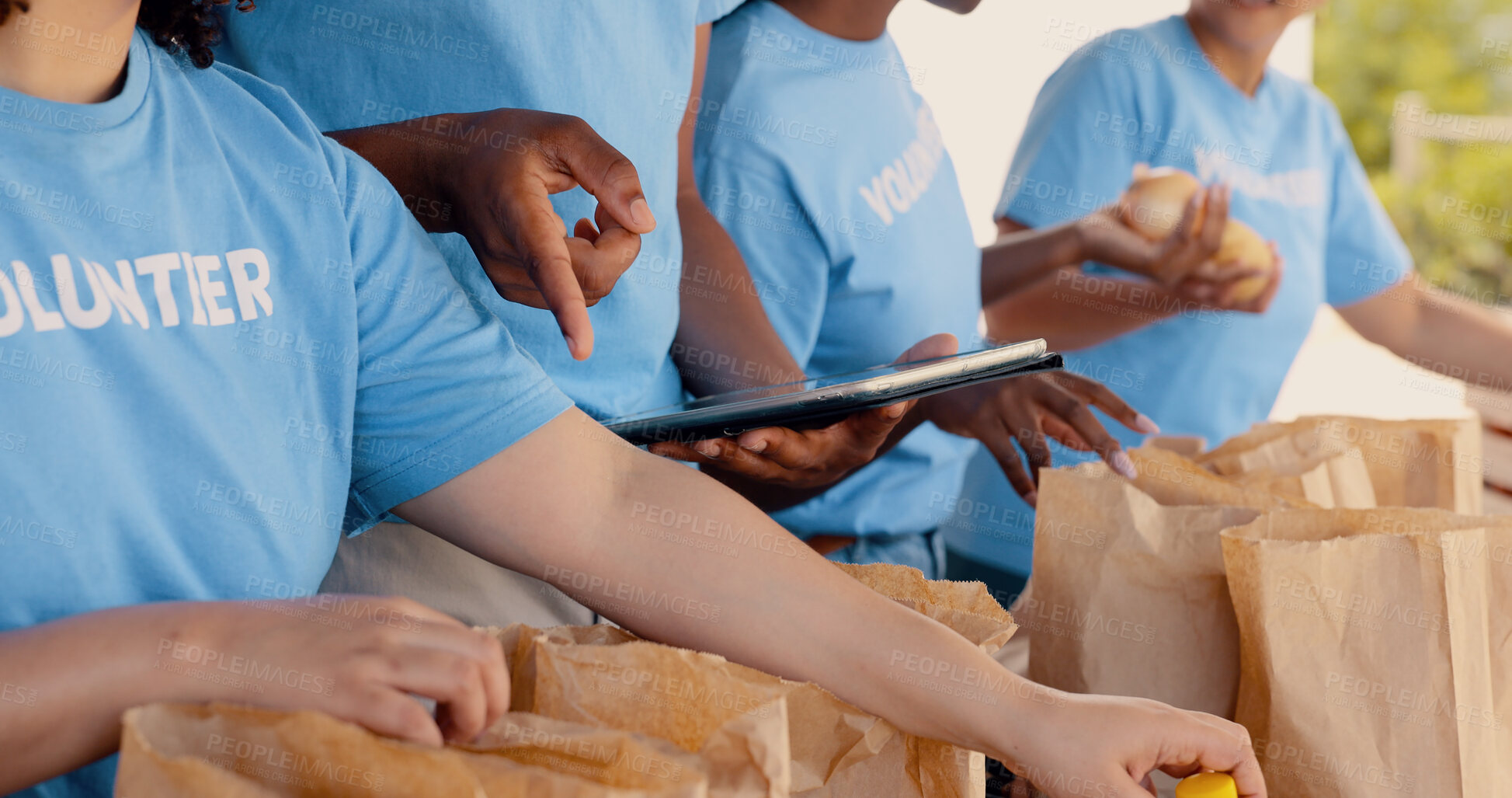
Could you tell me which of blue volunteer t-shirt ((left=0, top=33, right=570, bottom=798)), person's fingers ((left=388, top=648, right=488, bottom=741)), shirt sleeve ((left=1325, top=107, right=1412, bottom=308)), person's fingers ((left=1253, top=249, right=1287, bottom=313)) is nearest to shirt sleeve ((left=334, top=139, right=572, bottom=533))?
blue volunteer t-shirt ((left=0, top=33, right=570, bottom=798))

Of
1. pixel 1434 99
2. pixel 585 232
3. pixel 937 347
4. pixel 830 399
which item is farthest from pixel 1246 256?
pixel 1434 99

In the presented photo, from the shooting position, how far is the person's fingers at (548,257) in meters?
0.67

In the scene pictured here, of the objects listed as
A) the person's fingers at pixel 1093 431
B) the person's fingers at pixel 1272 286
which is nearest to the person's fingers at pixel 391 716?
the person's fingers at pixel 1093 431

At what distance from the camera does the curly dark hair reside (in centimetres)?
63

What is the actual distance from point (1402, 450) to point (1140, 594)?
16.4 inches

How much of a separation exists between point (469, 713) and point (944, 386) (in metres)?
0.43

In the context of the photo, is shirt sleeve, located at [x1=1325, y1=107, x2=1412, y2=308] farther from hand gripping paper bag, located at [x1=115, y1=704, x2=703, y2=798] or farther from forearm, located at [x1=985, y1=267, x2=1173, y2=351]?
hand gripping paper bag, located at [x1=115, y1=704, x2=703, y2=798]

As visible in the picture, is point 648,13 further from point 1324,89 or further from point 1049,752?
point 1324,89

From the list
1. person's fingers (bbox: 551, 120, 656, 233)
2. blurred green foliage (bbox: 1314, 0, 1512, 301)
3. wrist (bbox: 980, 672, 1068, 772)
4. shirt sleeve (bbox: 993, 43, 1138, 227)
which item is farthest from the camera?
blurred green foliage (bbox: 1314, 0, 1512, 301)

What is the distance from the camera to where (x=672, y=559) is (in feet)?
2.19

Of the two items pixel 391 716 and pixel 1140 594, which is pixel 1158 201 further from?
pixel 391 716

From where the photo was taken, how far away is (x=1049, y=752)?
2.01ft

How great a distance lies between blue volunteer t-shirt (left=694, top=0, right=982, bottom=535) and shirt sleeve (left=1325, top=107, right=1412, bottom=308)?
0.74 meters

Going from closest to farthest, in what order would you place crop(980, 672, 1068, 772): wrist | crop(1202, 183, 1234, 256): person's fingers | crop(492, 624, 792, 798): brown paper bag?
1. crop(492, 624, 792, 798): brown paper bag
2. crop(980, 672, 1068, 772): wrist
3. crop(1202, 183, 1234, 256): person's fingers
